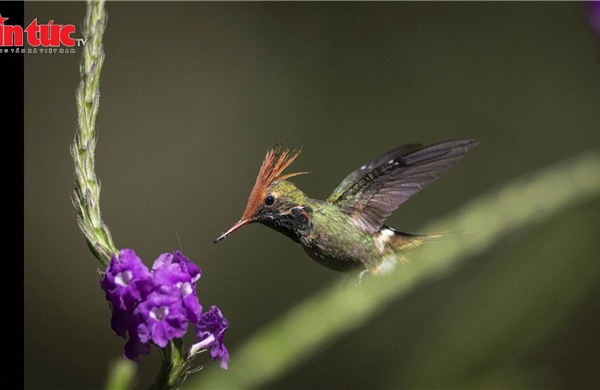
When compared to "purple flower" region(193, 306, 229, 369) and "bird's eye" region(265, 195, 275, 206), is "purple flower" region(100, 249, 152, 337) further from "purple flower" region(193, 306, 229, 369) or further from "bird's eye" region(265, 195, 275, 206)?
"bird's eye" region(265, 195, 275, 206)

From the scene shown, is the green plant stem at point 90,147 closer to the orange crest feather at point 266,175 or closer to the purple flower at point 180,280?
the purple flower at point 180,280

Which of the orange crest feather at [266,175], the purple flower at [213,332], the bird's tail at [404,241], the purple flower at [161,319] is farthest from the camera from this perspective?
the bird's tail at [404,241]

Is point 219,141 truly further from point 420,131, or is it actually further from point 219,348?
point 219,348

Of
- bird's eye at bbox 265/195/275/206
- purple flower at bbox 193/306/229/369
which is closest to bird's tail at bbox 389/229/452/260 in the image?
bird's eye at bbox 265/195/275/206

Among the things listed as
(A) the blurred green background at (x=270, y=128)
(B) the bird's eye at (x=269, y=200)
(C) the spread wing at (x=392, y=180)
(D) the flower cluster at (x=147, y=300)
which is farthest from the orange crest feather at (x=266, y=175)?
(A) the blurred green background at (x=270, y=128)

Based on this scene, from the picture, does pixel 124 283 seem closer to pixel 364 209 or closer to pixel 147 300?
pixel 147 300

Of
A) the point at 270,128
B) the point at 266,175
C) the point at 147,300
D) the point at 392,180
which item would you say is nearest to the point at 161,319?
the point at 147,300
